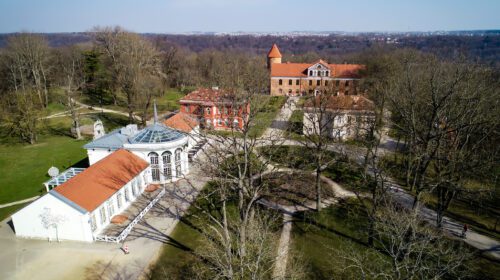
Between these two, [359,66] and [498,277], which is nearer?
[498,277]

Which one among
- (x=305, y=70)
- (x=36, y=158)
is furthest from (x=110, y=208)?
(x=305, y=70)

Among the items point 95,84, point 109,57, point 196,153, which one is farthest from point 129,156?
point 95,84

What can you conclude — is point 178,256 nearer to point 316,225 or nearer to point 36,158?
point 316,225

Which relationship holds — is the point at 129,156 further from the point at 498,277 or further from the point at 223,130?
the point at 498,277

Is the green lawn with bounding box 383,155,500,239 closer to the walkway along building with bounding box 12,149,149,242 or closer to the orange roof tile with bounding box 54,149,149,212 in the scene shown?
the orange roof tile with bounding box 54,149,149,212

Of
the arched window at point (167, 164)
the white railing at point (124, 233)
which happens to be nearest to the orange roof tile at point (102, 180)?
the arched window at point (167, 164)

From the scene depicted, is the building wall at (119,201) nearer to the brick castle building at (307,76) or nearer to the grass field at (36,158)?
the grass field at (36,158)

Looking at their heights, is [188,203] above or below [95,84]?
below
